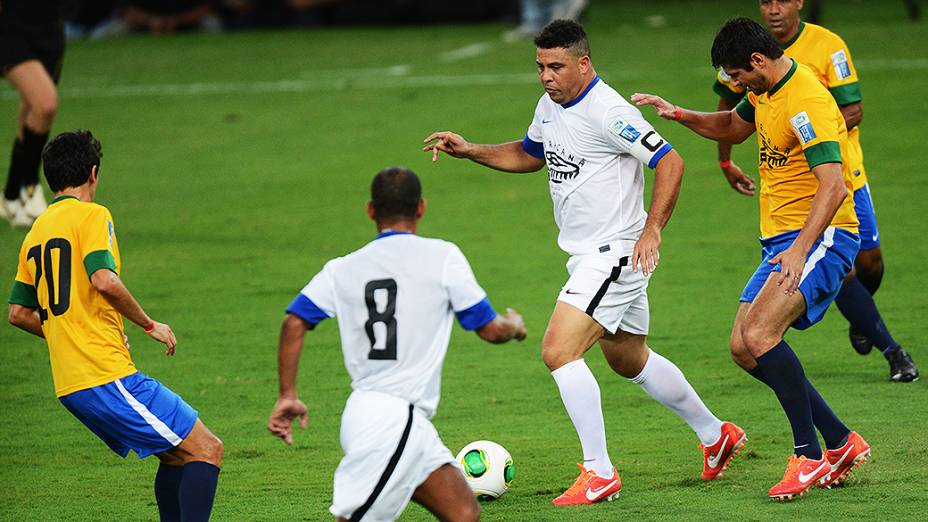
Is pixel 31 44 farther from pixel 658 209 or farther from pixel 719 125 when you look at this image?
pixel 658 209

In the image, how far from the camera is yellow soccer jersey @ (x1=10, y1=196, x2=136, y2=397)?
16.9 feet

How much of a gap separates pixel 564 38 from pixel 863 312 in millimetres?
2664

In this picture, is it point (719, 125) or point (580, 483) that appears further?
point (719, 125)

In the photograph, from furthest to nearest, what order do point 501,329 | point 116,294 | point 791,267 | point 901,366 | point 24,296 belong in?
point 901,366, point 791,267, point 24,296, point 116,294, point 501,329

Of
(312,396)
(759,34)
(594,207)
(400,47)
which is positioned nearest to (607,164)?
(594,207)

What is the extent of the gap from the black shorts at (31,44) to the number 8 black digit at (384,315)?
756cm

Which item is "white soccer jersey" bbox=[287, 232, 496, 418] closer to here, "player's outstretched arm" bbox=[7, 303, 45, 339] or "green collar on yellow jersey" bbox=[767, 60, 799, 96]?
"player's outstretched arm" bbox=[7, 303, 45, 339]

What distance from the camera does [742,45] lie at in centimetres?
584

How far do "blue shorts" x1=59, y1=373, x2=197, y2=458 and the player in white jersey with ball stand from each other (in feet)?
5.57

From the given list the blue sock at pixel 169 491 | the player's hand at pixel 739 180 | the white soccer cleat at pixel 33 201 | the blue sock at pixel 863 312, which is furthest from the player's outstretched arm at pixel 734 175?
the white soccer cleat at pixel 33 201

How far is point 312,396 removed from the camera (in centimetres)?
805

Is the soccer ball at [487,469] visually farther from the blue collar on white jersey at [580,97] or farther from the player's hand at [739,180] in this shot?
the player's hand at [739,180]

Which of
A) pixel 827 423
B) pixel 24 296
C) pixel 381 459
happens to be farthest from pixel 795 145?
pixel 24 296

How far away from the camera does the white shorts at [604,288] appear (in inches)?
237
